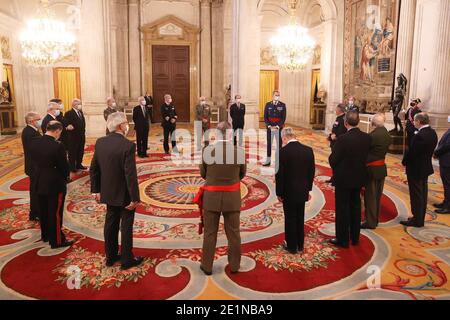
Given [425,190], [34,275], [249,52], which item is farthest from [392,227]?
[249,52]

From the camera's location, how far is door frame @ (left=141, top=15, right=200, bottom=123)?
17.2 meters

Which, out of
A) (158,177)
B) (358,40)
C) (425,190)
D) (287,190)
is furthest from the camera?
(358,40)

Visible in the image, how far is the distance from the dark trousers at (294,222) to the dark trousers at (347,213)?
0.45 meters

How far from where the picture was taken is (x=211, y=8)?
1752cm

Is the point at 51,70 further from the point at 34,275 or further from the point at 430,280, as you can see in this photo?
the point at 430,280

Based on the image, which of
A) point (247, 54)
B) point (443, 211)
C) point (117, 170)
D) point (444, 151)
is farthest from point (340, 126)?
point (247, 54)

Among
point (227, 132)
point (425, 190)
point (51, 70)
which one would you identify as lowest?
point (425, 190)

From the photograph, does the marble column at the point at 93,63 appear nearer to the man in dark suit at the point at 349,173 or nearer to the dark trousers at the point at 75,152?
the dark trousers at the point at 75,152

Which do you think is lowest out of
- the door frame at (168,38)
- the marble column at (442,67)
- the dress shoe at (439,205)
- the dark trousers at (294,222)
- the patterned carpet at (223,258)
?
the patterned carpet at (223,258)

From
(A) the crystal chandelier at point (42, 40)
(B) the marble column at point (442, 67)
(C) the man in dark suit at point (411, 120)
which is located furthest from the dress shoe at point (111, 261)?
(A) the crystal chandelier at point (42, 40)

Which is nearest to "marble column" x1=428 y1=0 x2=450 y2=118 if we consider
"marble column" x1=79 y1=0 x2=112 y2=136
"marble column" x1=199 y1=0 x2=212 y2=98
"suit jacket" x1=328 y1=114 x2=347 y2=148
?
"suit jacket" x1=328 y1=114 x2=347 y2=148

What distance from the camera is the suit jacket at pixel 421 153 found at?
191 inches

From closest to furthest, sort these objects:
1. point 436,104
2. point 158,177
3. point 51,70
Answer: point 158,177, point 436,104, point 51,70

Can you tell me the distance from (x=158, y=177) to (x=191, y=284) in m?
4.22
